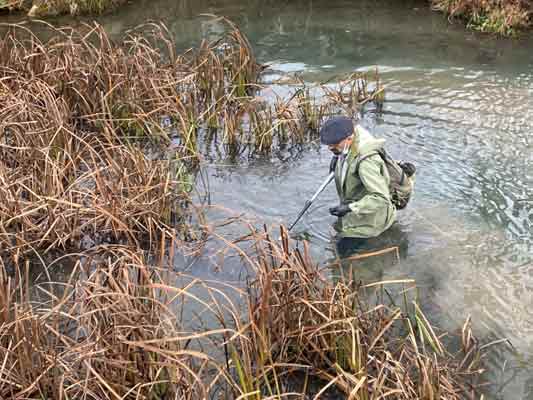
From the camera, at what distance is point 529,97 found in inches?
338

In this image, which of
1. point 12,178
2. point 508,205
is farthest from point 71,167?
point 508,205

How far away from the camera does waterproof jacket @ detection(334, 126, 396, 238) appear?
489 cm

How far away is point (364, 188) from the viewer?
520 cm

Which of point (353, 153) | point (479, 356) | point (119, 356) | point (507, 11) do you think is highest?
point (507, 11)

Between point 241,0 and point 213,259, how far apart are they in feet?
33.0

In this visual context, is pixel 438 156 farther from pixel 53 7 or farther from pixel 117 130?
pixel 53 7

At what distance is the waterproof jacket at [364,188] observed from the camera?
4887mm

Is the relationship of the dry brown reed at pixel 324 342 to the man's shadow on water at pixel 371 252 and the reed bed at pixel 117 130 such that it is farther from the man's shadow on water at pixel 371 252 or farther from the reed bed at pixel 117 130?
the man's shadow on water at pixel 371 252

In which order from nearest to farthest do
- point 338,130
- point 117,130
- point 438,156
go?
point 338,130, point 438,156, point 117,130

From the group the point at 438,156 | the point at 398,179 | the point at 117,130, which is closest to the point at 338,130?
the point at 398,179

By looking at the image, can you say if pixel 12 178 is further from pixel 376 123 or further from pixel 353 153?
pixel 376 123

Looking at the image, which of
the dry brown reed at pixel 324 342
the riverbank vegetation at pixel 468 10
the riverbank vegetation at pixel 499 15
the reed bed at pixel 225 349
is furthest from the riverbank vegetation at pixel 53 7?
the dry brown reed at pixel 324 342

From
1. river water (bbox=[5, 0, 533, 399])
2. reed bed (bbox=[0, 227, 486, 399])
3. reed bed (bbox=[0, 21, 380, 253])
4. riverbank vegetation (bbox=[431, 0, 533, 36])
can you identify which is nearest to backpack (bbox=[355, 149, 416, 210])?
river water (bbox=[5, 0, 533, 399])

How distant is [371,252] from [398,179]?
79cm
